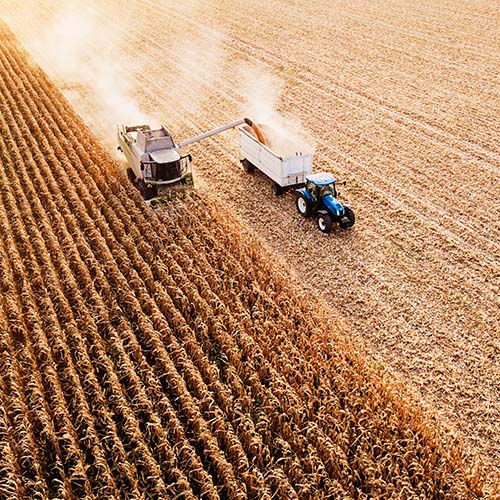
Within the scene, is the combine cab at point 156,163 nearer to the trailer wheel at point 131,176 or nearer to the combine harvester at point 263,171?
the combine harvester at point 263,171

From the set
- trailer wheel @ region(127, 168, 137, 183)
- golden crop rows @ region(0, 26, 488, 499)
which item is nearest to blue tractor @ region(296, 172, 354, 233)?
golden crop rows @ region(0, 26, 488, 499)

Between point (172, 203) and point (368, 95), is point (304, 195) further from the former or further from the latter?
point (368, 95)

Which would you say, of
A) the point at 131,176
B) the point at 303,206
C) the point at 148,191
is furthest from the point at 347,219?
the point at 131,176

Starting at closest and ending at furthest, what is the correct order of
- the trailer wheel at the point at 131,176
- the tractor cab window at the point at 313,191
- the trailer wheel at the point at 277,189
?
the tractor cab window at the point at 313,191
the trailer wheel at the point at 277,189
the trailer wheel at the point at 131,176

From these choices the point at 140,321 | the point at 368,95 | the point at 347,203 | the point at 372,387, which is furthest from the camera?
the point at 368,95

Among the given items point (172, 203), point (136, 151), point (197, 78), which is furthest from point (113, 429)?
point (197, 78)

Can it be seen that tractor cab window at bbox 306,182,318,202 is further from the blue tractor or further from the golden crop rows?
the golden crop rows

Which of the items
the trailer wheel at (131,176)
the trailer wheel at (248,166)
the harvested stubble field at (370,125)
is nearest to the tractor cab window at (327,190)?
the harvested stubble field at (370,125)
